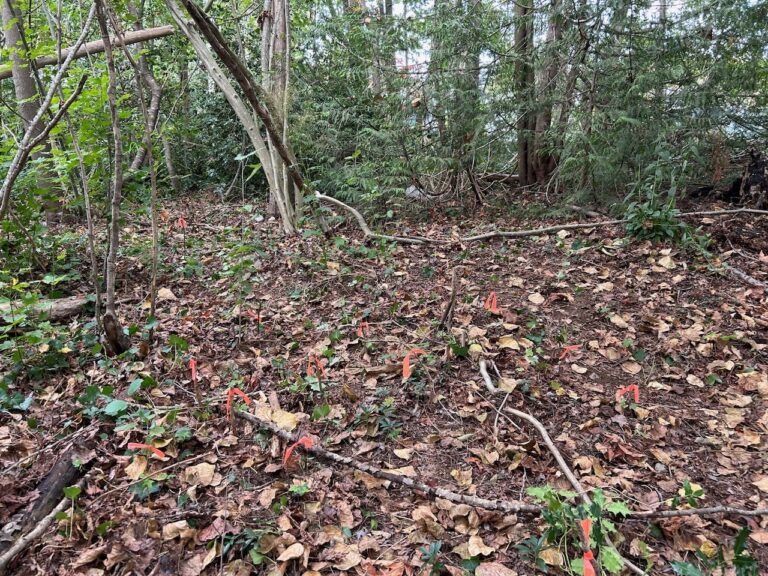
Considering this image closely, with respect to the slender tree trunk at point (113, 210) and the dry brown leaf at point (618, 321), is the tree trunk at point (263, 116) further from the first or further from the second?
the dry brown leaf at point (618, 321)

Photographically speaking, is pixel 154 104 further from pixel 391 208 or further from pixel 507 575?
pixel 507 575

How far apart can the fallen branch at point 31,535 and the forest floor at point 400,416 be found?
0.03 meters

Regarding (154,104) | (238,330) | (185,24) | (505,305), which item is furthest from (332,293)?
(154,104)

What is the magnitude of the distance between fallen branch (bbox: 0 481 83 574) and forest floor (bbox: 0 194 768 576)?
0.11 ft

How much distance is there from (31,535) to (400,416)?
5.58 feet

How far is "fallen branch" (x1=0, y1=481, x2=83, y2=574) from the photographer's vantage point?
69.2 inches

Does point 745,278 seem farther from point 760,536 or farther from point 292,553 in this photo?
point 292,553

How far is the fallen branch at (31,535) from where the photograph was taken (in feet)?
5.76

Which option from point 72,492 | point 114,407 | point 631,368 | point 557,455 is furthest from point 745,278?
point 72,492

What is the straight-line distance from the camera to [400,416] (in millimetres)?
2633

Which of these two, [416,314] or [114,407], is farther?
[416,314]

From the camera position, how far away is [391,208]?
6.44 m

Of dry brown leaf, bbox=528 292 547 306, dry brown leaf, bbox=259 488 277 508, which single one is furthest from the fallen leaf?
dry brown leaf, bbox=528 292 547 306

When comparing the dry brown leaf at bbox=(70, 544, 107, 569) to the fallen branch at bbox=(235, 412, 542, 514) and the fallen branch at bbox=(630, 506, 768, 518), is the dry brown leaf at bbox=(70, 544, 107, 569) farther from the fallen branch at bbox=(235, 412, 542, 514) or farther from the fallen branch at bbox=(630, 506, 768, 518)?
the fallen branch at bbox=(630, 506, 768, 518)
